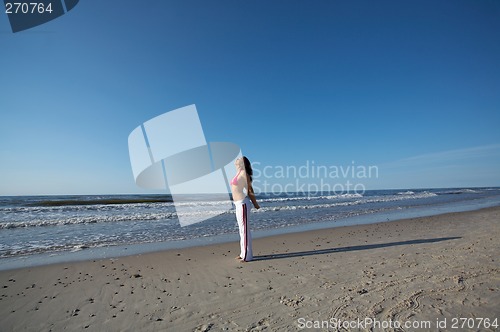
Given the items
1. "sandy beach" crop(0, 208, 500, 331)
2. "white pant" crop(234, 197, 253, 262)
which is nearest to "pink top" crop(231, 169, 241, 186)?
"white pant" crop(234, 197, 253, 262)

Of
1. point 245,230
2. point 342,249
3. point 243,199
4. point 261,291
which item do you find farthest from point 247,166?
point 342,249

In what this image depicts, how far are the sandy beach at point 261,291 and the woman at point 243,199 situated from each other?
0.35 m

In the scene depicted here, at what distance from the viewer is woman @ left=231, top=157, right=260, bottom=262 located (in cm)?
601

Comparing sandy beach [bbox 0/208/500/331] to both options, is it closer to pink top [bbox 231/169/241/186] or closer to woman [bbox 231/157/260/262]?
woman [bbox 231/157/260/262]

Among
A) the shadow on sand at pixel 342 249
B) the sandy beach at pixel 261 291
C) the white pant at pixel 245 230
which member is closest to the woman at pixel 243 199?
the white pant at pixel 245 230

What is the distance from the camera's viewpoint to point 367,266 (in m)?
5.25

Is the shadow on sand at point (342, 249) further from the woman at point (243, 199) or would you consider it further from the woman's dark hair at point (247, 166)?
the woman's dark hair at point (247, 166)

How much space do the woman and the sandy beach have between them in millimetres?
351

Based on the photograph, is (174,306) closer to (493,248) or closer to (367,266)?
(367,266)

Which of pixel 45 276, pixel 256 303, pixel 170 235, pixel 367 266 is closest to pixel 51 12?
pixel 45 276

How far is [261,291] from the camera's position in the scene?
159 inches

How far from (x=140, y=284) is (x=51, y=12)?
8.21 m

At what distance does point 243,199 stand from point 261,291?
2.33 metres

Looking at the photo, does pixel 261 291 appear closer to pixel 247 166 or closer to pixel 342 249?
pixel 247 166
